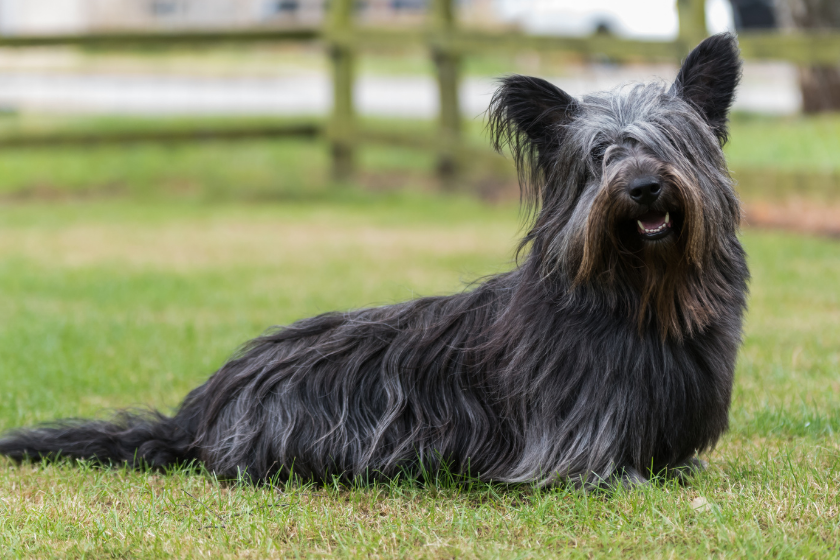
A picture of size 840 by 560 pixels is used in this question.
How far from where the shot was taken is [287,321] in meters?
7.37

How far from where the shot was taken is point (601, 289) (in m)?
3.76

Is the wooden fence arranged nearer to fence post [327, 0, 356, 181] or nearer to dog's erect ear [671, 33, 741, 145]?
fence post [327, 0, 356, 181]

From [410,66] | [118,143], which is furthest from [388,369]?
[410,66]

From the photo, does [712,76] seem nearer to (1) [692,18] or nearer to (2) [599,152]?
(2) [599,152]

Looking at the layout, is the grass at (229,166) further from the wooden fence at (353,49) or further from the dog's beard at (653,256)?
the dog's beard at (653,256)

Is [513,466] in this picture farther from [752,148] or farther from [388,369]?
[752,148]

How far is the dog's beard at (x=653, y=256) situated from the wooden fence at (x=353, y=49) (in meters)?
8.52

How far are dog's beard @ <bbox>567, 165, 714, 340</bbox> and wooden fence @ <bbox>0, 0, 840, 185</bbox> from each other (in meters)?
8.52

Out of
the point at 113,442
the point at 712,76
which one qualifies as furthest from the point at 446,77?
the point at 712,76

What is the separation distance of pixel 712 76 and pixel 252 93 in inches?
779

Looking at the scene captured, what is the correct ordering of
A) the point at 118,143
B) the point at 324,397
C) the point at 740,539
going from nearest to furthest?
the point at 740,539 < the point at 324,397 < the point at 118,143

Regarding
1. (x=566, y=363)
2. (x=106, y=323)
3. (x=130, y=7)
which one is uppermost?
(x=130, y=7)

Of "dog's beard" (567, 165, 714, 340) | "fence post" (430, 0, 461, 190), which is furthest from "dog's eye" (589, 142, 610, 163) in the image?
"fence post" (430, 0, 461, 190)

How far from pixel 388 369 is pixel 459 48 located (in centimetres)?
1026
